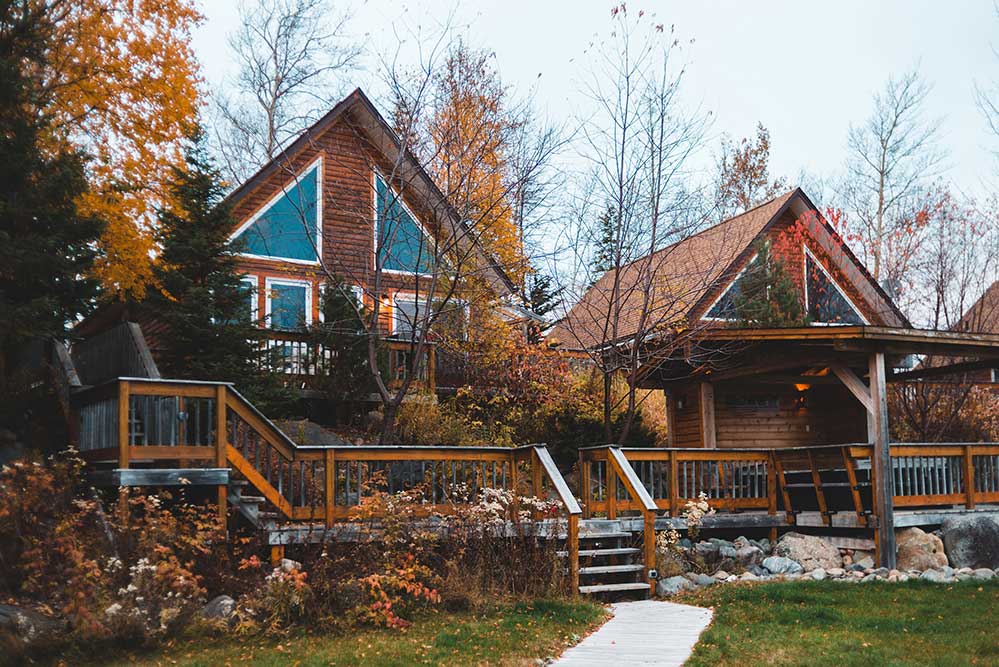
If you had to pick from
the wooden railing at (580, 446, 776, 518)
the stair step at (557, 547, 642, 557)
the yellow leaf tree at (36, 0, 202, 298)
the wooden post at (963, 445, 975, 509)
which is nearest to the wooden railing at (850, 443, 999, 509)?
the wooden post at (963, 445, 975, 509)

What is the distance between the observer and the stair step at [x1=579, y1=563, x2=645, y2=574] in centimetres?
1108

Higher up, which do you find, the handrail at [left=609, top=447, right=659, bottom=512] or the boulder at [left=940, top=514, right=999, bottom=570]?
the handrail at [left=609, top=447, right=659, bottom=512]

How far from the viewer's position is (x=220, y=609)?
28.8 feet

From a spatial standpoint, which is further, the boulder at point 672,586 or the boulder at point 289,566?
the boulder at point 672,586

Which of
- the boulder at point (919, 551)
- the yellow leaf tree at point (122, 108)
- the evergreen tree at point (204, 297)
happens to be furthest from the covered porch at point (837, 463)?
the yellow leaf tree at point (122, 108)

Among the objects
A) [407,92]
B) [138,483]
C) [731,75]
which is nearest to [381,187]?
[407,92]

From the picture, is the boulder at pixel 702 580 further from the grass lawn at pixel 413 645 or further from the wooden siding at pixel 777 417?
the wooden siding at pixel 777 417

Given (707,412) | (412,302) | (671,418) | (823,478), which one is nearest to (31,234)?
(412,302)

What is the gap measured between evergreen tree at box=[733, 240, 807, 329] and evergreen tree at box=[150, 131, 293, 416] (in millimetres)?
9762

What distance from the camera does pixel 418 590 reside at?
29.8 ft

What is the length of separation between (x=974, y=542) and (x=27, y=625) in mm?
11491

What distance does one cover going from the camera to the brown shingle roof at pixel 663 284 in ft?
50.8

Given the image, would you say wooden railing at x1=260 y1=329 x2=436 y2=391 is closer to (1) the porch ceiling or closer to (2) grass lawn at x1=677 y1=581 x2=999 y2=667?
(1) the porch ceiling

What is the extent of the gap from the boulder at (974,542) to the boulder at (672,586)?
4.15 m
